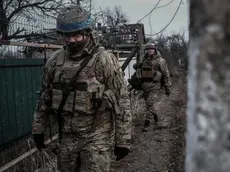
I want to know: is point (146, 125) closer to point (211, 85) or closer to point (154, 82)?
point (154, 82)

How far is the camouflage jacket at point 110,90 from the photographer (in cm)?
336

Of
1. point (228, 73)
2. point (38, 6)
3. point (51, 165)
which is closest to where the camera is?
point (228, 73)

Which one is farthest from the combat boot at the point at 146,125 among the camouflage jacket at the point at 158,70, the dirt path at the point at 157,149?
the camouflage jacket at the point at 158,70

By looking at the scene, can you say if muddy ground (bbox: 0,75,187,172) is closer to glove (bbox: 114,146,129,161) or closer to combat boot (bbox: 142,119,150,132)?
combat boot (bbox: 142,119,150,132)

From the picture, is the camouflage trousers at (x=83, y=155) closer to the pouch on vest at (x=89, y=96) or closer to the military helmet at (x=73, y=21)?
the pouch on vest at (x=89, y=96)

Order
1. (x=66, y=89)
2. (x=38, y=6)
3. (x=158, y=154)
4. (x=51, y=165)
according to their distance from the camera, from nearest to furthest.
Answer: (x=66, y=89), (x=51, y=165), (x=158, y=154), (x=38, y=6)

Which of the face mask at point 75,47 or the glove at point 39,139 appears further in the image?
the glove at point 39,139

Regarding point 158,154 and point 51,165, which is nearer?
point 51,165

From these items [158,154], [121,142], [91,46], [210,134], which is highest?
[91,46]

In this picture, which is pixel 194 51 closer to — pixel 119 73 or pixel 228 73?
pixel 228 73

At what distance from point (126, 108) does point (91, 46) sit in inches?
26.6

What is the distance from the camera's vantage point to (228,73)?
453mm

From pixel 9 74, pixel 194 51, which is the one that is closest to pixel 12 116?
pixel 9 74

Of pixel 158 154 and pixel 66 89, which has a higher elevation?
pixel 66 89
